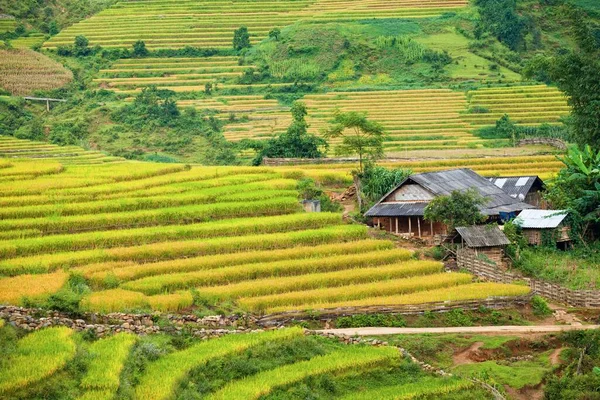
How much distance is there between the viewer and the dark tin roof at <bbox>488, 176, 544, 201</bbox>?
35406 millimetres

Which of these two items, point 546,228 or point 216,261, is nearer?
point 216,261

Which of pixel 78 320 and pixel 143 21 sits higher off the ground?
pixel 143 21

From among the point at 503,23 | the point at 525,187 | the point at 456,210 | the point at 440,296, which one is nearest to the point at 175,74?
the point at 503,23

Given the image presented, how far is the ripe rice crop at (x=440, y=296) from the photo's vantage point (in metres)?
24.2

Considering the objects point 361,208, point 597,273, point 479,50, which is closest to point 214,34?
point 479,50

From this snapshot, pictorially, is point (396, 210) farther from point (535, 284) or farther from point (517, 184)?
point (535, 284)

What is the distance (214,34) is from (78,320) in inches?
1886

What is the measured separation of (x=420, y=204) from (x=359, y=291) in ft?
26.9

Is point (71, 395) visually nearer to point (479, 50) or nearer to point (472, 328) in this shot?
point (472, 328)

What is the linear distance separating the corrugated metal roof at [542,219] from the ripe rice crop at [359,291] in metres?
4.75

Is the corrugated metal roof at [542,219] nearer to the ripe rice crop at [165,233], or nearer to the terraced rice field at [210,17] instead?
the ripe rice crop at [165,233]

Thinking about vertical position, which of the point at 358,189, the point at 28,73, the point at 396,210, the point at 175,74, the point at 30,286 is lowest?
Answer: the point at 396,210

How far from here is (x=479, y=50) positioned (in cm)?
6353

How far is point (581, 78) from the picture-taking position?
36.8m
